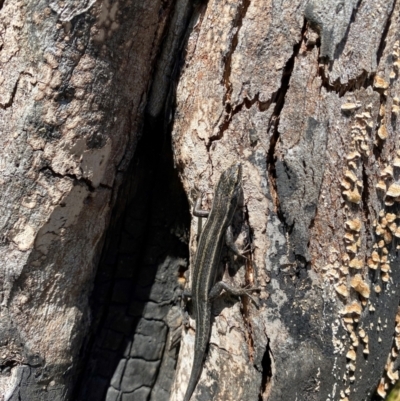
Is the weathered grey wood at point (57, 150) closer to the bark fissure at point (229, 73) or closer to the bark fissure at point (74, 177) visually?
the bark fissure at point (74, 177)

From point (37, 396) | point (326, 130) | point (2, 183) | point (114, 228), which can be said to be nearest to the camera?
point (326, 130)

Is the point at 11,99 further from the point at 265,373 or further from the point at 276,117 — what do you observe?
the point at 265,373

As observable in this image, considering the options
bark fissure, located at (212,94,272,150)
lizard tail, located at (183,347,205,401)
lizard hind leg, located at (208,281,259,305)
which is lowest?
lizard tail, located at (183,347,205,401)

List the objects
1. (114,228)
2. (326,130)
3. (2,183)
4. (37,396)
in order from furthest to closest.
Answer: (114,228) < (37,396) < (2,183) < (326,130)

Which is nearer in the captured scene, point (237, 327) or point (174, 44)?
point (237, 327)

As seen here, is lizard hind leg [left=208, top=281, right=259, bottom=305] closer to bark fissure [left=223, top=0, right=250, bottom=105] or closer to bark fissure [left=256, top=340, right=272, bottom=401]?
bark fissure [left=256, top=340, right=272, bottom=401]

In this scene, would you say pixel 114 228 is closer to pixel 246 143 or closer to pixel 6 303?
pixel 6 303

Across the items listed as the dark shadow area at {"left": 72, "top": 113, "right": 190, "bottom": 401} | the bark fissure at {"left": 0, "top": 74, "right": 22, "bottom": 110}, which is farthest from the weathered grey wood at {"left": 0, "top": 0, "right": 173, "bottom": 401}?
the dark shadow area at {"left": 72, "top": 113, "right": 190, "bottom": 401}

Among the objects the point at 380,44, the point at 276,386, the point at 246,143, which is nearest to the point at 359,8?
the point at 380,44

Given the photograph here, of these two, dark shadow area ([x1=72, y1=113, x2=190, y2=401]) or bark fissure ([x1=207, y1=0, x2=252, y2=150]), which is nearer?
bark fissure ([x1=207, y1=0, x2=252, y2=150])
